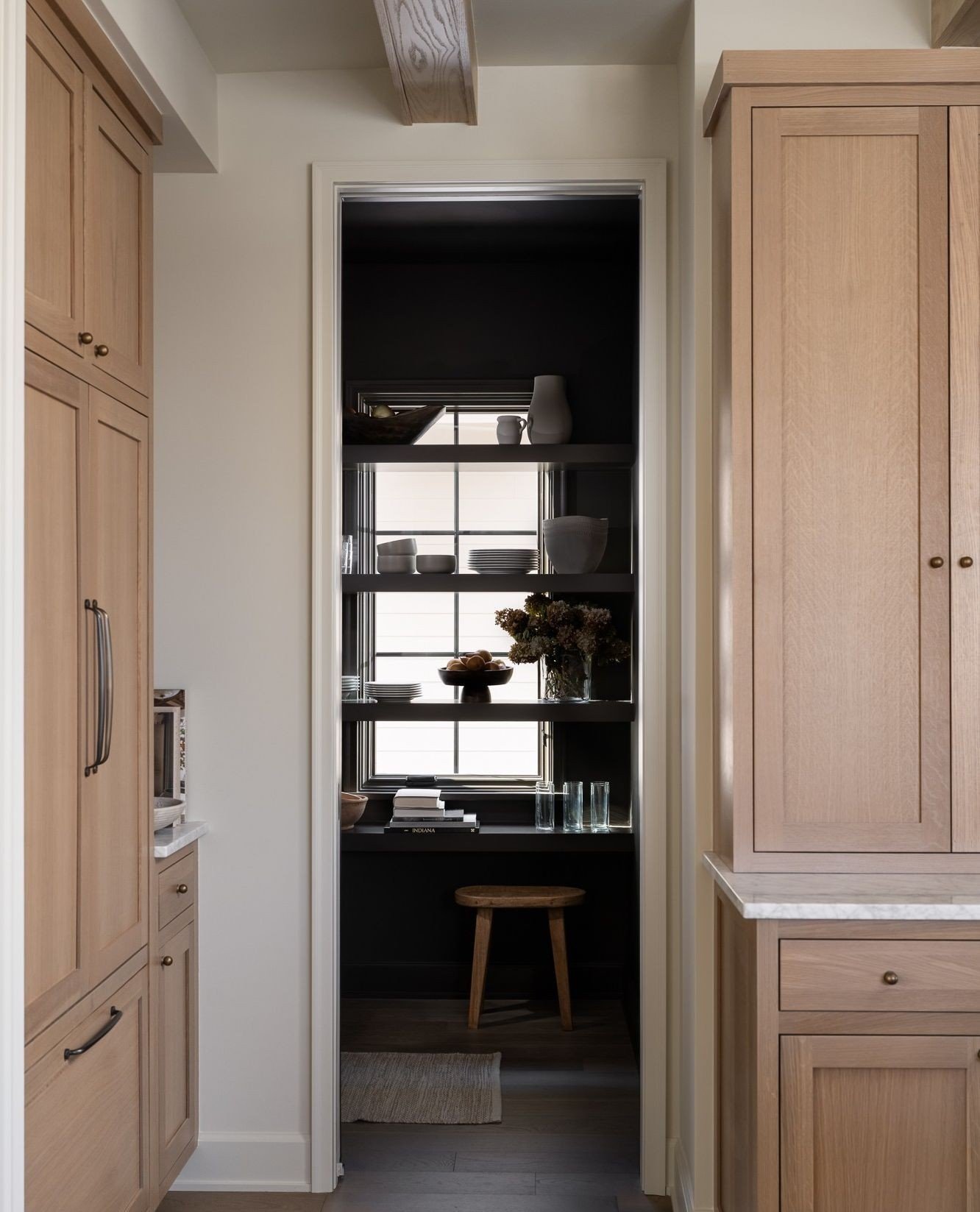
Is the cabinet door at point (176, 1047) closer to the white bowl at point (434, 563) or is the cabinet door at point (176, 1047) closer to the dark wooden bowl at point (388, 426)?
the white bowl at point (434, 563)

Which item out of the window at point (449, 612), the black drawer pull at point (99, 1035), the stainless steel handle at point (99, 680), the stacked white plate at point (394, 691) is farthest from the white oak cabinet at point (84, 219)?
the window at point (449, 612)

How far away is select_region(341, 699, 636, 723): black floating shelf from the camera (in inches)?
116

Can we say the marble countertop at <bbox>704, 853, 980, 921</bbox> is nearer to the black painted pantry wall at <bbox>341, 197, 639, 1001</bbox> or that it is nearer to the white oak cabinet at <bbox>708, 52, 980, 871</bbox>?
the white oak cabinet at <bbox>708, 52, 980, 871</bbox>

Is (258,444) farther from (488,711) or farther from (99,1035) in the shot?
(99,1035)

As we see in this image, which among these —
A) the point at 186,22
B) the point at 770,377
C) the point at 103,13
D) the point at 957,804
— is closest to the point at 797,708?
the point at 957,804

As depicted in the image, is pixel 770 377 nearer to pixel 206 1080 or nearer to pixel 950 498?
pixel 950 498

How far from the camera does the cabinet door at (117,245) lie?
76.7 inches

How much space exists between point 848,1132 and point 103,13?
250 centimetres

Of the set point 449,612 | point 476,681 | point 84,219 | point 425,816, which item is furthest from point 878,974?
point 449,612

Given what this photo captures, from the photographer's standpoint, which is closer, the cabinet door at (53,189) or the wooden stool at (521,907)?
the cabinet door at (53,189)

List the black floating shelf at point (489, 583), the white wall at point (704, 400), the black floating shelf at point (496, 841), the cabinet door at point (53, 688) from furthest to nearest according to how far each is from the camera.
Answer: the black floating shelf at point (496, 841) → the black floating shelf at point (489, 583) → the white wall at point (704, 400) → the cabinet door at point (53, 688)

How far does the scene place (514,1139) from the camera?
2.83 m
